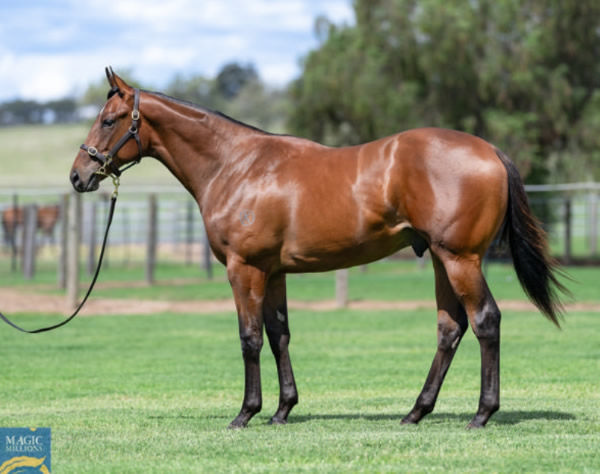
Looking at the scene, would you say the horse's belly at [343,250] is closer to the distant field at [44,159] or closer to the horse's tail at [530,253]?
the horse's tail at [530,253]

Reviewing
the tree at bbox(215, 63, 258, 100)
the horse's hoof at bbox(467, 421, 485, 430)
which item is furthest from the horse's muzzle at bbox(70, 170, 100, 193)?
the tree at bbox(215, 63, 258, 100)

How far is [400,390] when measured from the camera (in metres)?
9.55

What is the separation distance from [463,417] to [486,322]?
111 centimetres

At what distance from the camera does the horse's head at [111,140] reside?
7.58m

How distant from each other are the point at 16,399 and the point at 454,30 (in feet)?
80.3

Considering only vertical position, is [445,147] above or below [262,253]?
above

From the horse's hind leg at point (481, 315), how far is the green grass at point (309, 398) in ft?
0.83

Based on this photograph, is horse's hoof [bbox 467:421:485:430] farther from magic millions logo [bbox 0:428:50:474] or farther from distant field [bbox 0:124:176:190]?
distant field [bbox 0:124:176:190]

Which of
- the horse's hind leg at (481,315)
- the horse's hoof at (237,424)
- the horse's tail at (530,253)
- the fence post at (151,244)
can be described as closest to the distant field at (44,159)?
the fence post at (151,244)

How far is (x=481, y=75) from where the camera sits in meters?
31.2

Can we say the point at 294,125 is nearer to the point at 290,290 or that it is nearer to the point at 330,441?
the point at 290,290

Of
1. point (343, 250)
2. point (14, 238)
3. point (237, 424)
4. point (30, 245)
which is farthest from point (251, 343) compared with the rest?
point (14, 238)

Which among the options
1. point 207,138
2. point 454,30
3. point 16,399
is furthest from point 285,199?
point 454,30

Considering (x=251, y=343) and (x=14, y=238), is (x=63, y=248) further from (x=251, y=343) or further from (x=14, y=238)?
(x=251, y=343)
